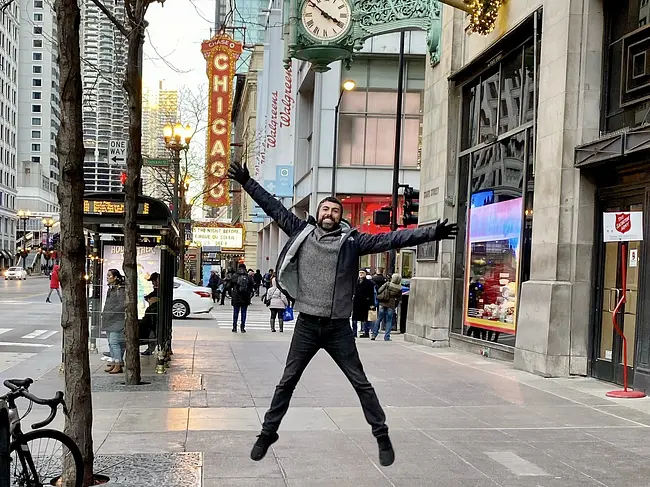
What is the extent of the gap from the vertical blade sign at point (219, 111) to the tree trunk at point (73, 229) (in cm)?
3782

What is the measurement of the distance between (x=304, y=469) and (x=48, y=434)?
2.19 metres

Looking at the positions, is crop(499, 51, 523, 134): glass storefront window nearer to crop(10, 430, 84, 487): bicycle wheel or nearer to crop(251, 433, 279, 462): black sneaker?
crop(251, 433, 279, 462): black sneaker

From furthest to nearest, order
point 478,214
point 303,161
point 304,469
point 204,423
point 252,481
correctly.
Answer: point 303,161
point 478,214
point 204,423
point 304,469
point 252,481

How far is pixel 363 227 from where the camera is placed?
1430 inches

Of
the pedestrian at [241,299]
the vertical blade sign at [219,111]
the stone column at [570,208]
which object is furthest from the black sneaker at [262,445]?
the vertical blade sign at [219,111]

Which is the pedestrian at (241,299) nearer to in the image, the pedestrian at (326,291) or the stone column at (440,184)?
the stone column at (440,184)

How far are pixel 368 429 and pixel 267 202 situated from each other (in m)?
3.30

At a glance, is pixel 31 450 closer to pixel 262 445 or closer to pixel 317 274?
pixel 262 445

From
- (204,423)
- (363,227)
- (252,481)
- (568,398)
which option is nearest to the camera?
(252,481)

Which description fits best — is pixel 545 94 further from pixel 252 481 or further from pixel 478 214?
pixel 252 481

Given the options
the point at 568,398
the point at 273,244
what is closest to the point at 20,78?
the point at 273,244

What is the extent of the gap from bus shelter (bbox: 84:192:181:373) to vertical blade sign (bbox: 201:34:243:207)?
91.4 feet

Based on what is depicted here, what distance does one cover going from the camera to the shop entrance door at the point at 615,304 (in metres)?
11.0

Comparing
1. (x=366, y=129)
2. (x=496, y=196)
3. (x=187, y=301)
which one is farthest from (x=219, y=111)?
(x=496, y=196)
